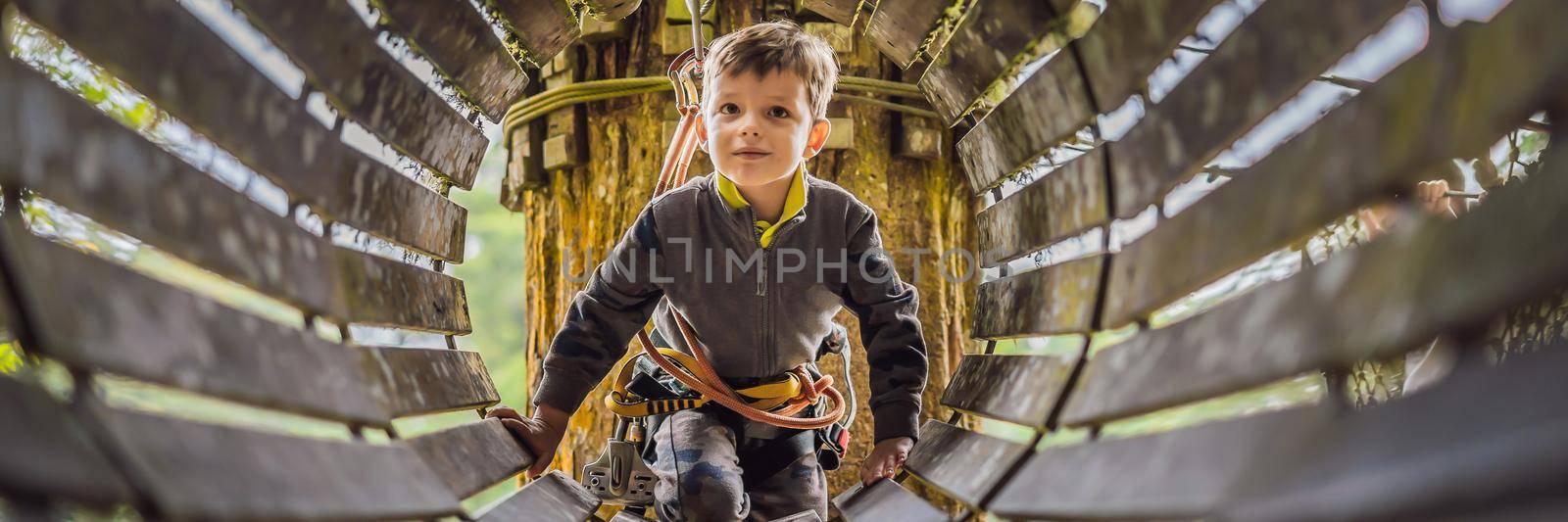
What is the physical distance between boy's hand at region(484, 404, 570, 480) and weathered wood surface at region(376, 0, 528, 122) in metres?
0.39

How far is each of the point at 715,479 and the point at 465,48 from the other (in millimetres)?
664

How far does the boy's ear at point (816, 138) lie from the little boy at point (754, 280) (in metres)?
0.04

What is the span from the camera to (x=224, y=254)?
73cm

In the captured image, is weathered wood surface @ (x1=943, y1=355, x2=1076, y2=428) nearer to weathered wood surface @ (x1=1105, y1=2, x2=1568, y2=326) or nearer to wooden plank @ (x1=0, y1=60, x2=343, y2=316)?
weathered wood surface @ (x1=1105, y1=2, x2=1568, y2=326)

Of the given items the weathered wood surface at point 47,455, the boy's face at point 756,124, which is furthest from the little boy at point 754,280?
the weathered wood surface at point 47,455

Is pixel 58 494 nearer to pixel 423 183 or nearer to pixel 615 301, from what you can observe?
pixel 423 183

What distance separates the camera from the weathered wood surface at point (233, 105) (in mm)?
623

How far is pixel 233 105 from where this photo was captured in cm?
→ 79

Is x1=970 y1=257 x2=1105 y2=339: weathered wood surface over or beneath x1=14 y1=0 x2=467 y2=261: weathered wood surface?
beneath

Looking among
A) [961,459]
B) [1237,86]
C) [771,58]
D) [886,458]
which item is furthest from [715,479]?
[1237,86]

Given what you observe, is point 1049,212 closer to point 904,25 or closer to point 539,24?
point 904,25

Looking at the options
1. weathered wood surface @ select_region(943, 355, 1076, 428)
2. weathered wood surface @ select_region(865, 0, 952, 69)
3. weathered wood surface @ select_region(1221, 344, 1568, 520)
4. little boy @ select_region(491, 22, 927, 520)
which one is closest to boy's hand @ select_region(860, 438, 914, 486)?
little boy @ select_region(491, 22, 927, 520)

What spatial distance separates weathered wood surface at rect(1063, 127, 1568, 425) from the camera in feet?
1.23

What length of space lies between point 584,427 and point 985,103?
38.0 inches
